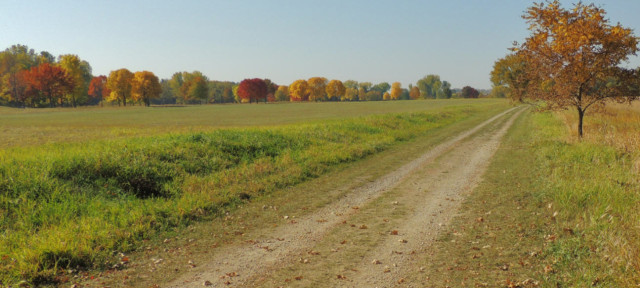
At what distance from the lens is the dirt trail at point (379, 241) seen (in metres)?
5.60

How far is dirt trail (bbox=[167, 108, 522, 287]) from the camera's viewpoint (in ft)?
18.4

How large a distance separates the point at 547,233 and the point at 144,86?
116 m

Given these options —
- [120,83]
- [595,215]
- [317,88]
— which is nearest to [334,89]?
[317,88]

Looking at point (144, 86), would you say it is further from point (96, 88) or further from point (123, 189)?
point (123, 189)

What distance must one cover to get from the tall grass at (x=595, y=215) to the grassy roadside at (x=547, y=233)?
14mm

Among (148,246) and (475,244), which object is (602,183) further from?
(148,246)

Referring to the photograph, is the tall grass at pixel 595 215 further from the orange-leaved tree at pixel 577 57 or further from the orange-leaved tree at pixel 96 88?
the orange-leaved tree at pixel 96 88

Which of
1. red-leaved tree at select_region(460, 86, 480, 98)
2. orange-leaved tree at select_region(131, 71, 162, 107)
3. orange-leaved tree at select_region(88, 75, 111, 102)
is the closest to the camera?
orange-leaved tree at select_region(131, 71, 162, 107)

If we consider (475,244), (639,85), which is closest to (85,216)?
(475,244)

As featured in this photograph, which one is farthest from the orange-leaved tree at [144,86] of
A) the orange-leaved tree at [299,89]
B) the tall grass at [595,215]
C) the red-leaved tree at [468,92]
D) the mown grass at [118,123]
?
the red-leaved tree at [468,92]

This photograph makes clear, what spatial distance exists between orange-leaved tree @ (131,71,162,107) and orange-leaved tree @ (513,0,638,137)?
354 ft

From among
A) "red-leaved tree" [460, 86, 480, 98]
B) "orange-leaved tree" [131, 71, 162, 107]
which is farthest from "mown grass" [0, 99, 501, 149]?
"red-leaved tree" [460, 86, 480, 98]

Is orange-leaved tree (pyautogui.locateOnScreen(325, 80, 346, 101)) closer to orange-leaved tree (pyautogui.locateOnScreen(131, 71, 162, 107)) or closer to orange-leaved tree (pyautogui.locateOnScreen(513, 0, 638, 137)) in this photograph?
orange-leaved tree (pyautogui.locateOnScreen(131, 71, 162, 107))

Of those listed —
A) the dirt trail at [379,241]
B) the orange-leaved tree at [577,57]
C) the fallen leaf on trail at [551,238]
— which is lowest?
the dirt trail at [379,241]
